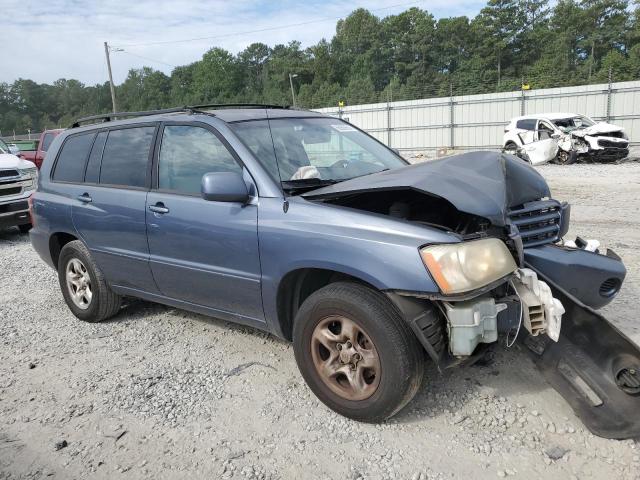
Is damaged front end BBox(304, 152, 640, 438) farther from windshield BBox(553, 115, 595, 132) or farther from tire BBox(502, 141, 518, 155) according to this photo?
tire BBox(502, 141, 518, 155)

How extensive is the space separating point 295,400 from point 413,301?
1108 mm

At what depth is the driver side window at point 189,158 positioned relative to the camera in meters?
3.70

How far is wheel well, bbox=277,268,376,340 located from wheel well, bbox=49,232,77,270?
265 cm

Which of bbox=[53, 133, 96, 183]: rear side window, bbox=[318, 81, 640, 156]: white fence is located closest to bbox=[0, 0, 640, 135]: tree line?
bbox=[318, 81, 640, 156]: white fence

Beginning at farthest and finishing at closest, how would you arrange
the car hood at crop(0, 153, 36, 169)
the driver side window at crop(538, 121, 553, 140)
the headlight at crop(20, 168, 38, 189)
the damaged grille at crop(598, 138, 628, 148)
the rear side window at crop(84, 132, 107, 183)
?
the driver side window at crop(538, 121, 553, 140), the damaged grille at crop(598, 138, 628, 148), the headlight at crop(20, 168, 38, 189), the car hood at crop(0, 153, 36, 169), the rear side window at crop(84, 132, 107, 183)

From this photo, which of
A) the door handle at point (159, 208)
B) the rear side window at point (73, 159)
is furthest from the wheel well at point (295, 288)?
the rear side window at point (73, 159)

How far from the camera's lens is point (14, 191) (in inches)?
367

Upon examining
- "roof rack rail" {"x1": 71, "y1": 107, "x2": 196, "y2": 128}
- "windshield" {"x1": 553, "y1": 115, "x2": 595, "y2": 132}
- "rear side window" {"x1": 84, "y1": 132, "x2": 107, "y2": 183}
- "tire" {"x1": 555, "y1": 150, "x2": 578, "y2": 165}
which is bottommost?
"tire" {"x1": 555, "y1": 150, "x2": 578, "y2": 165}

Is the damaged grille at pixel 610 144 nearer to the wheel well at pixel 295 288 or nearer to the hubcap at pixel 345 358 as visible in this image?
the wheel well at pixel 295 288

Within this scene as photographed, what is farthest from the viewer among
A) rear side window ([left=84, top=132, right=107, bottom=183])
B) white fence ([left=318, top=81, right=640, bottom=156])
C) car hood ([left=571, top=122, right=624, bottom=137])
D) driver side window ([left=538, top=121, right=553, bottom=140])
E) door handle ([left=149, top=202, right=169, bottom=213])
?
white fence ([left=318, top=81, right=640, bottom=156])

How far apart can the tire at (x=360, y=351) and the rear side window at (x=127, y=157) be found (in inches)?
76.2

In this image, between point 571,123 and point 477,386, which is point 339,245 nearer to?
point 477,386

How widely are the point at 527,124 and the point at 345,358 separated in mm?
17704

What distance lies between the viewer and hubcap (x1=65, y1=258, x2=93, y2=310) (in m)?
4.86
